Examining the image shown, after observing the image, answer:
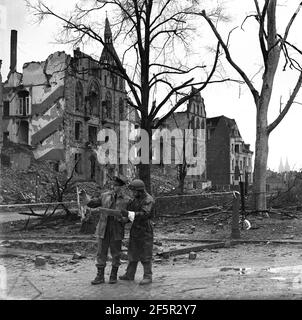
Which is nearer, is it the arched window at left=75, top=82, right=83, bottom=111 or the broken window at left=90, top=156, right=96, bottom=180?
the arched window at left=75, top=82, right=83, bottom=111

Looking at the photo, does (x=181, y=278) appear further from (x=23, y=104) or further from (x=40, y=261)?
(x=23, y=104)

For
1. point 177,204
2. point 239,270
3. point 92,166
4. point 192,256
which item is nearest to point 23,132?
point 92,166

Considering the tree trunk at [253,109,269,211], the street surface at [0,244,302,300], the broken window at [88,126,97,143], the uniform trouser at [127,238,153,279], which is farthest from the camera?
the broken window at [88,126,97,143]

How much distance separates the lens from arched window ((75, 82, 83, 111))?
43.0 m

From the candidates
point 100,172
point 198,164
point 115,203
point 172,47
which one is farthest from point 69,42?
point 198,164

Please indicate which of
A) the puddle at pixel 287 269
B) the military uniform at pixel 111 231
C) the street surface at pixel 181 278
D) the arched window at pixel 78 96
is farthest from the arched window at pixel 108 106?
the military uniform at pixel 111 231

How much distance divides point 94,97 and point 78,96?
2.63 m

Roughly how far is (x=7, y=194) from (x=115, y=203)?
81.5 feet

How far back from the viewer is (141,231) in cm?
747

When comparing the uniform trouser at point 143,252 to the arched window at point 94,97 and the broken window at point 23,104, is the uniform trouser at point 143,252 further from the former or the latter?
the arched window at point 94,97

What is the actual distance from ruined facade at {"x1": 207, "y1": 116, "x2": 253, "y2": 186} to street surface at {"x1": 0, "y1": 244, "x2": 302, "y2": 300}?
5148cm

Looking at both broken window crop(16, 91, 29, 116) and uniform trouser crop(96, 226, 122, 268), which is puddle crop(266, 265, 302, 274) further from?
broken window crop(16, 91, 29, 116)

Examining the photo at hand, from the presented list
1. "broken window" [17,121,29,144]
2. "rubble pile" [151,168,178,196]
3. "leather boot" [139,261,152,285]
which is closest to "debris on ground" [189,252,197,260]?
"leather boot" [139,261,152,285]

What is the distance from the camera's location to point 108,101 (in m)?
47.4
